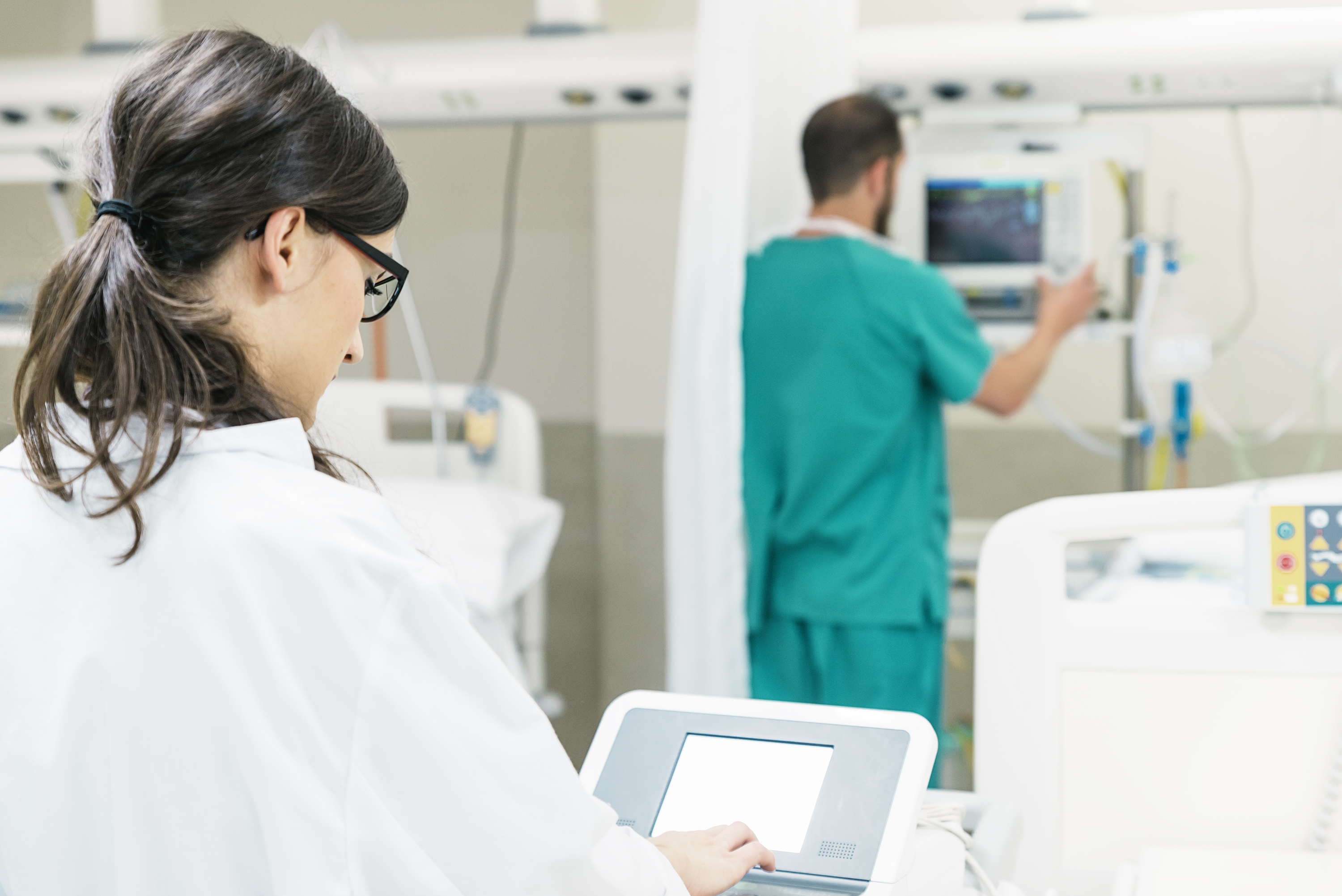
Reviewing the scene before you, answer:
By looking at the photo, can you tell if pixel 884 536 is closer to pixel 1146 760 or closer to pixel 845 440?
pixel 845 440

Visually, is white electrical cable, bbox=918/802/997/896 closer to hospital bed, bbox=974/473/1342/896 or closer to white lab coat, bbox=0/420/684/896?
hospital bed, bbox=974/473/1342/896

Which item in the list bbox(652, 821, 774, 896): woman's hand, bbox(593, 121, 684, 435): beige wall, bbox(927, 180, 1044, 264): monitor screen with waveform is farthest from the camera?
bbox(593, 121, 684, 435): beige wall

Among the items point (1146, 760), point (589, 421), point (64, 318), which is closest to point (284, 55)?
point (64, 318)

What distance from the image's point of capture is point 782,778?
1033 mm

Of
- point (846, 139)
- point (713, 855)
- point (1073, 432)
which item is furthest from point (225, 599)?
point (1073, 432)

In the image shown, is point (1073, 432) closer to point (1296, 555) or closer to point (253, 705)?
point (1296, 555)

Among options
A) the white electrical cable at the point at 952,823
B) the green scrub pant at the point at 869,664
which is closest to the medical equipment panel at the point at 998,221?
the green scrub pant at the point at 869,664

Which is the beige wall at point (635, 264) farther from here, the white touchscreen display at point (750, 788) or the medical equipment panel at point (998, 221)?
the white touchscreen display at point (750, 788)

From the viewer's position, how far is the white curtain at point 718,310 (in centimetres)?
216

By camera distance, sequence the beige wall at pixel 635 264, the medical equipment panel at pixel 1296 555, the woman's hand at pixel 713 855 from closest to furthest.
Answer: the woman's hand at pixel 713 855 → the medical equipment panel at pixel 1296 555 → the beige wall at pixel 635 264

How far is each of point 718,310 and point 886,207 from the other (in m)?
0.40

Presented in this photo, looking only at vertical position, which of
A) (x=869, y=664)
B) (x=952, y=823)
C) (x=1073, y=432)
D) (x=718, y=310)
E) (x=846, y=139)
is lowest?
(x=869, y=664)

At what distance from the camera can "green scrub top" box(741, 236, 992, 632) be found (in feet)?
7.00

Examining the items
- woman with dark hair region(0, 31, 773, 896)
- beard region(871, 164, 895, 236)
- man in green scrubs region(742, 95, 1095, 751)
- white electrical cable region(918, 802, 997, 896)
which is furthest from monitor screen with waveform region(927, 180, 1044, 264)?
woman with dark hair region(0, 31, 773, 896)
